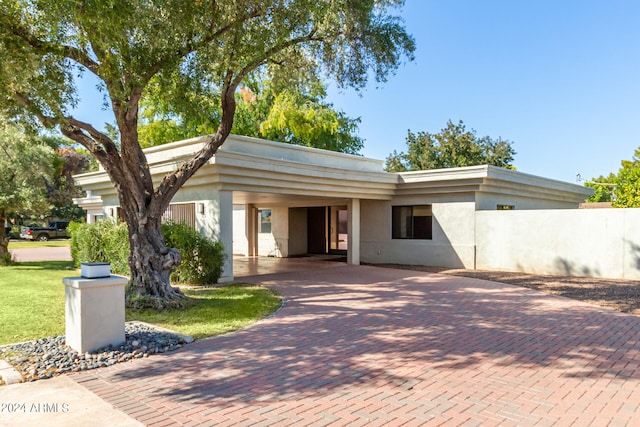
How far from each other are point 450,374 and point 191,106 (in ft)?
26.1

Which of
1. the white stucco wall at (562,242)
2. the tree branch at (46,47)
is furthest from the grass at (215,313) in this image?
the white stucco wall at (562,242)

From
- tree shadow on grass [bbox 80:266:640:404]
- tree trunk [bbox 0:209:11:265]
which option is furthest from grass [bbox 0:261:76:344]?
tree shadow on grass [bbox 80:266:640:404]

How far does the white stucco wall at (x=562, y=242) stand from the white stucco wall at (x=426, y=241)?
48 cm

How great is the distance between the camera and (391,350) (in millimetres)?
6082

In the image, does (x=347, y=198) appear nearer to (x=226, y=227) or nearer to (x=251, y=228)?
(x=226, y=227)

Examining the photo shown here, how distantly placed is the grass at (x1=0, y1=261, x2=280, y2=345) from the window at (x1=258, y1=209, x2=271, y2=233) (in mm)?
11121

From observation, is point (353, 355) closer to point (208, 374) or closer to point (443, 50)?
point (208, 374)

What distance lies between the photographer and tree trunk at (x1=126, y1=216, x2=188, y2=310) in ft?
28.6

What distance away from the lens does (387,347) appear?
6223 mm

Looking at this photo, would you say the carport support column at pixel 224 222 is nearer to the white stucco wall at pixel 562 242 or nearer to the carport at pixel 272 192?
the carport at pixel 272 192

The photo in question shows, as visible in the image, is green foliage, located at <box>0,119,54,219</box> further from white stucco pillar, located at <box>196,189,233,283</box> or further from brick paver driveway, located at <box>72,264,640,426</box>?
brick paver driveway, located at <box>72,264,640,426</box>

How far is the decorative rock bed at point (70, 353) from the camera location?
A: 17.2 feet

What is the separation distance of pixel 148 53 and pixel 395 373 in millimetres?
6836

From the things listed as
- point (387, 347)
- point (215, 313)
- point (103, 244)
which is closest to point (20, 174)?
point (103, 244)
